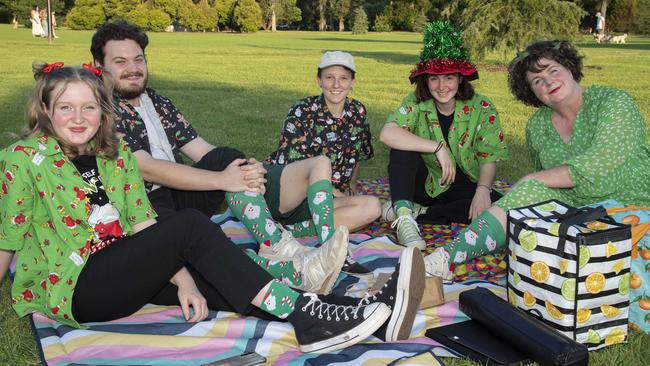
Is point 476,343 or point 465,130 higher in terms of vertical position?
point 465,130

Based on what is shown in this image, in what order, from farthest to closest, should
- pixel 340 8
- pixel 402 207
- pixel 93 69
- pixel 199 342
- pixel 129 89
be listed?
pixel 340 8 < pixel 402 207 < pixel 129 89 < pixel 93 69 < pixel 199 342

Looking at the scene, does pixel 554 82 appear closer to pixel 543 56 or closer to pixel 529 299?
pixel 543 56

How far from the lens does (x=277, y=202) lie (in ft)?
14.4

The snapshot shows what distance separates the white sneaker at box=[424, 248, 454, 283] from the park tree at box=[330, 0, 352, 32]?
66262 millimetres

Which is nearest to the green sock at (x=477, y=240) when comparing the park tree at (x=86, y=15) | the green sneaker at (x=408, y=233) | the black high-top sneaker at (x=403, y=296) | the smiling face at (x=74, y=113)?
the green sneaker at (x=408, y=233)

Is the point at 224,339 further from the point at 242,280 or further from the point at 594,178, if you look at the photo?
the point at 594,178

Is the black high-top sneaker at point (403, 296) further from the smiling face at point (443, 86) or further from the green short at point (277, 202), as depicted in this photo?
the smiling face at point (443, 86)

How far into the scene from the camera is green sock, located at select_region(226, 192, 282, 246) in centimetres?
390

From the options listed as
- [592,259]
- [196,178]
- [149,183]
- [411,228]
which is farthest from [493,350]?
[149,183]

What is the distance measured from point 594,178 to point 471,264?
0.99m

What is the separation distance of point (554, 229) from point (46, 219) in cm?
240

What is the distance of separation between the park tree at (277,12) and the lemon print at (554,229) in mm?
65297

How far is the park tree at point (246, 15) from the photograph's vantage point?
2243 inches

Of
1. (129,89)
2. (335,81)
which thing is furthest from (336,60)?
(129,89)
